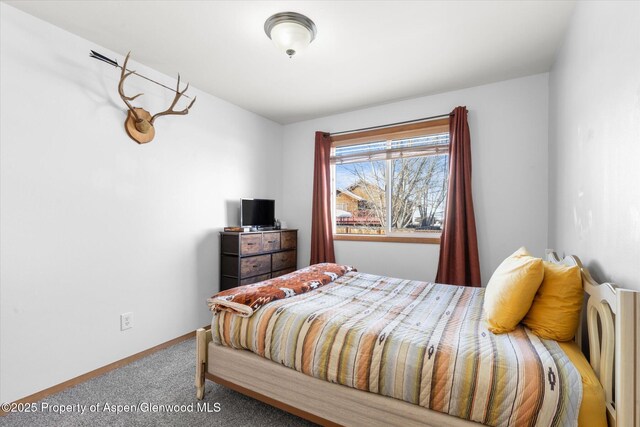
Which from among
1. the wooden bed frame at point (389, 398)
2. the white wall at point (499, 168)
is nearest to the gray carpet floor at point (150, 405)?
the wooden bed frame at point (389, 398)

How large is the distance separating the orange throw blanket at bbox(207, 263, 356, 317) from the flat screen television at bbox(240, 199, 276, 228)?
1.14 meters

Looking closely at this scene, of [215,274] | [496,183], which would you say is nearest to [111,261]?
[215,274]

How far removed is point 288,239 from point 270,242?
381mm

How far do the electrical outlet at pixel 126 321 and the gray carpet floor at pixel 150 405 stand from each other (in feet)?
1.09

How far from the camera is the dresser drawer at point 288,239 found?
12.5ft

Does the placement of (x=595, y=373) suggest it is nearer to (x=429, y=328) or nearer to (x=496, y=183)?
(x=429, y=328)

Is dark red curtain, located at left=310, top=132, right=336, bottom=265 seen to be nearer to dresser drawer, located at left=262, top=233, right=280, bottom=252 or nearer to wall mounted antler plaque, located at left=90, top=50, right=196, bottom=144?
dresser drawer, located at left=262, top=233, right=280, bottom=252

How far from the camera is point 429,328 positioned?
61.9 inches

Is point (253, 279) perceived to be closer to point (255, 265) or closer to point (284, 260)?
point (255, 265)

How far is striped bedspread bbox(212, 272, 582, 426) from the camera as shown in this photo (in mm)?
1154

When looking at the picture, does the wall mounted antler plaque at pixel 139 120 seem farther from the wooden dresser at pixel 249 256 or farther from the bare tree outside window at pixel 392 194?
the bare tree outside window at pixel 392 194

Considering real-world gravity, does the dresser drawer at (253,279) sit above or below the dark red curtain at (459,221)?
below

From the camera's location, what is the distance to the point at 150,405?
1937mm

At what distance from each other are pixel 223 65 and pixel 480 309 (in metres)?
2.83
